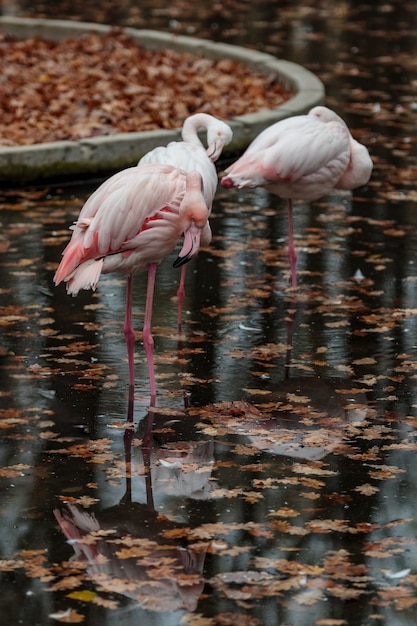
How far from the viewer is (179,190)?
6316 mm

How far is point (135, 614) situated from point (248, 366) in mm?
2662

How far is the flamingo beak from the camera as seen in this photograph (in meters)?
5.89

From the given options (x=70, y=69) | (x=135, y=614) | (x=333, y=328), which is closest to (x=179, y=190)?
(x=333, y=328)

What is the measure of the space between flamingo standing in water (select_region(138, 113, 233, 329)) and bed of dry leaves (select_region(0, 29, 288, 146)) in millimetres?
3900

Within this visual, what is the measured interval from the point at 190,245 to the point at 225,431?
90 centimetres

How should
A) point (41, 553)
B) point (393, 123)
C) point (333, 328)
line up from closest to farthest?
point (41, 553) < point (333, 328) < point (393, 123)

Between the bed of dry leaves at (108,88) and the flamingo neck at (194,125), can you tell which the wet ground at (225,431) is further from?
the bed of dry leaves at (108,88)

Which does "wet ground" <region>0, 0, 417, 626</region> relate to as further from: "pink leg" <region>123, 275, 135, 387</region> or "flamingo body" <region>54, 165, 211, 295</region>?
"flamingo body" <region>54, 165, 211, 295</region>

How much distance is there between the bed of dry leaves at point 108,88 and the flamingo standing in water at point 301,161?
3596mm

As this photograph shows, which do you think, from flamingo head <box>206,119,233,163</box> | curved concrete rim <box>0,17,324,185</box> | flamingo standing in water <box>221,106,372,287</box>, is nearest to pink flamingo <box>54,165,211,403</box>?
flamingo head <box>206,119,233,163</box>

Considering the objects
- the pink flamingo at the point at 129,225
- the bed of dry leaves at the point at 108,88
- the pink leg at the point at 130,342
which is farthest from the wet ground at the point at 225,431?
the bed of dry leaves at the point at 108,88

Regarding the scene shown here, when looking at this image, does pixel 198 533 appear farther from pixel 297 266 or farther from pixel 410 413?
pixel 297 266

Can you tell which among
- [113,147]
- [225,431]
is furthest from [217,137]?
[113,147]

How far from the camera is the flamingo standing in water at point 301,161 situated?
7953 millimetres
